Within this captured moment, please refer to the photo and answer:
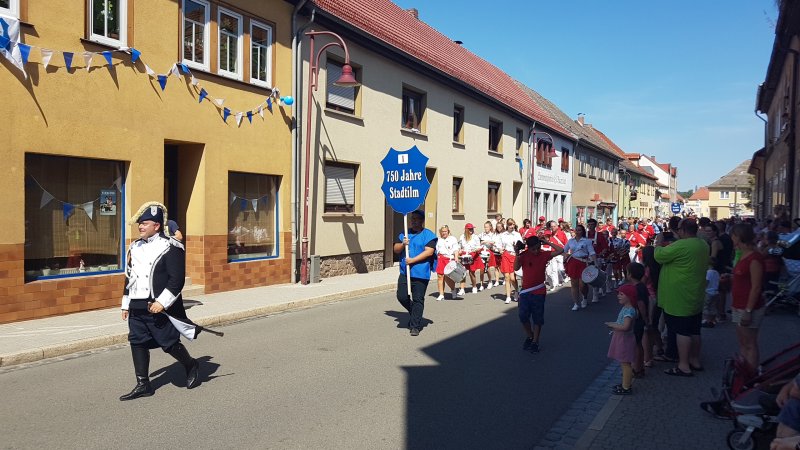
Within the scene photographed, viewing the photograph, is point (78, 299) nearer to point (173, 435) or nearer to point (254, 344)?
point (254, 344)

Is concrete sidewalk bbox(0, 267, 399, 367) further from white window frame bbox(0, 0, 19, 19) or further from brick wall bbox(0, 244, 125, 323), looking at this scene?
white window frame bbox(0, 0, 19, 19)

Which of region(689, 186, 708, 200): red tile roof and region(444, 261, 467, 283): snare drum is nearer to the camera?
region(444, 261, 467, 283): snare drum

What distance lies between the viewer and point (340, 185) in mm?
15578

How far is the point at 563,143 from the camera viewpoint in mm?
34688

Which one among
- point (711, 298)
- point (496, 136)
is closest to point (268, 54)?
point (711, 298)

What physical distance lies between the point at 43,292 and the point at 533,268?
7171 millimetres

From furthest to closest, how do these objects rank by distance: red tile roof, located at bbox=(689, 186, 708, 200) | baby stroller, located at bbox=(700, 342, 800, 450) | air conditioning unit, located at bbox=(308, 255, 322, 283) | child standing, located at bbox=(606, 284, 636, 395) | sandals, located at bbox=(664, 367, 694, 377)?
1. red tile roof, located at bbox=(689, 186, 708, 200)
2. air conditioning unit, located at bbox=(308, 255, 322, 283)
3. sandals, located at bbox=(664, 367, 694, 377)
4. child standing, located at bbox=(606, 284, 636, 395)
5. baby stroller, located at bbox=(700, 342, 800, 450)

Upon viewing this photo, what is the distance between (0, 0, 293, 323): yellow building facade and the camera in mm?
8508

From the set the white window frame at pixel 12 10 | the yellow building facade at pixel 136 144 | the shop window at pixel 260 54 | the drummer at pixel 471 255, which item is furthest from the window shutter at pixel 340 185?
the white window frame at pixel 12 10

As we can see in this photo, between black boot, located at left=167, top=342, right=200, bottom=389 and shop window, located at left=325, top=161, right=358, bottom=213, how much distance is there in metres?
9.52

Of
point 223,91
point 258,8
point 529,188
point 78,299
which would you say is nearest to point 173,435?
point 78,299

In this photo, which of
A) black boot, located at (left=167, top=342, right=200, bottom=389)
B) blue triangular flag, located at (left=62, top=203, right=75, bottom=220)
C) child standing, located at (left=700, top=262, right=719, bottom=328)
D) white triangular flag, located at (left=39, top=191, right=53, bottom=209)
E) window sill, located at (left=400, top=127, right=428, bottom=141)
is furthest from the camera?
window sill, located at (left=400, top=127, right=428, bottom=141)

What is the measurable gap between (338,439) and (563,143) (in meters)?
32.7

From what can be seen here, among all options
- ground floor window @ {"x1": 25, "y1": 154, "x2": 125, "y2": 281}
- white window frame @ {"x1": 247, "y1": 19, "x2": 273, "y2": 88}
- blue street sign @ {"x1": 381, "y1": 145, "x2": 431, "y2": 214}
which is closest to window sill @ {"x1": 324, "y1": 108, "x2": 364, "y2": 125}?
white window frame @ {"x1": 247, "y1": 19, "x2": 273, "y2": 88}
